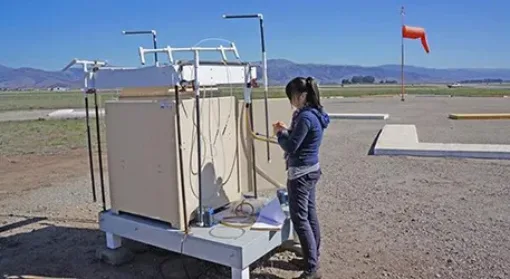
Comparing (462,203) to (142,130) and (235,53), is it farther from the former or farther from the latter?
(142,130)

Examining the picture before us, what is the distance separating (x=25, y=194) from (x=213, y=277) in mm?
3969

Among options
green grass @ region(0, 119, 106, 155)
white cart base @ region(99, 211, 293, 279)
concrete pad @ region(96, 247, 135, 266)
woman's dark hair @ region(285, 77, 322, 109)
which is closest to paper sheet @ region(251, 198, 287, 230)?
white cart base @ region(99, 211, 293, 279)

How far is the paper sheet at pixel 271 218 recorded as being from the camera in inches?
133

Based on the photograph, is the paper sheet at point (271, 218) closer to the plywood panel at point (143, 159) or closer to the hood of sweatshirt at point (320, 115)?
the plywood panel at point (143, 159)

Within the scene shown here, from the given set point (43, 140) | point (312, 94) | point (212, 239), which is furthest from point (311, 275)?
point (43, 140)

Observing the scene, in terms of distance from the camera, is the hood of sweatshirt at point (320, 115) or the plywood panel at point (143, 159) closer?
the hood of sweatshirt at point (320, 115)

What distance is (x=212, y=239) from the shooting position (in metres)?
3.14

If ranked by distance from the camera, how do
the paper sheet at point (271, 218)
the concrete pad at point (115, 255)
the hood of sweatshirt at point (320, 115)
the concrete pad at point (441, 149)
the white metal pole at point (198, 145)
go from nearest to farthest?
the white metal pole at point (198, 145)
the hood of sweatshirt at point (320, 115)
the paper sheet at point (271, 218)
the concrete pad at point (115, 255)
the concrete pad at point (441, 149)

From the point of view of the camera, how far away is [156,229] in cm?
340

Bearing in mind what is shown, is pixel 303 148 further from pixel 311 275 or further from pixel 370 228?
pixel 370 228

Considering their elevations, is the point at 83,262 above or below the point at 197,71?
below

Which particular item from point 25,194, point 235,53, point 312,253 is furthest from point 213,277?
point 25,194

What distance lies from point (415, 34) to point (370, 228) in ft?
69.2

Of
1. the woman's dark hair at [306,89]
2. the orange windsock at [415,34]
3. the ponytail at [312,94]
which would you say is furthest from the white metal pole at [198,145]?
the orange windsock at [415,34]
